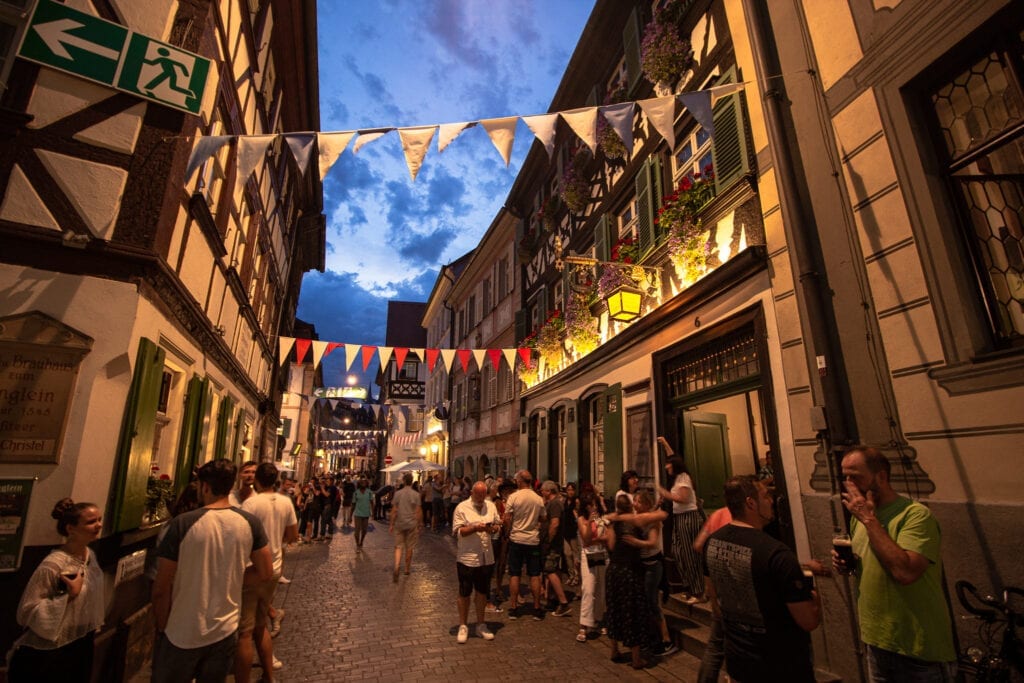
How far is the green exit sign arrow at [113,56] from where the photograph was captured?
4691 millimetres

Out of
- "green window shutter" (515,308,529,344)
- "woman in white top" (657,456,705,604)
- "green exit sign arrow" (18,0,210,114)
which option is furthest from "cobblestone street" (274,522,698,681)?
"green window shutter" (515,308,529,344)

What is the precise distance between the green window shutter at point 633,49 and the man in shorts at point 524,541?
7664 mm

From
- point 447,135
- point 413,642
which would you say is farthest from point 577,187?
point 413,642

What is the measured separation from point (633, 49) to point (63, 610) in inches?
446

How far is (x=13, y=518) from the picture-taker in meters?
4.06

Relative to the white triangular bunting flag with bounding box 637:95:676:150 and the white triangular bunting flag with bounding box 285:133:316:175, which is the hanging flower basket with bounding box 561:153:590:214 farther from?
the white triangular bunting flag with bounding box 285:133:316:175

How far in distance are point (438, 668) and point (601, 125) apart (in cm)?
999

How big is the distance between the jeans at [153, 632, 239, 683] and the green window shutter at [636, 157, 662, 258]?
25.6 feet

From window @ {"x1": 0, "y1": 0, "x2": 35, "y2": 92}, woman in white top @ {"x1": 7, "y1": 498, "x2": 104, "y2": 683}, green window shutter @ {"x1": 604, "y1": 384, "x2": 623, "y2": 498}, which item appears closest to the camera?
woman in white top @ {"x1": 7, "y1": 498, "x2": 104, "y2": 683}

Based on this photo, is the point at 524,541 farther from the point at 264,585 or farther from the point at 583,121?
the point at 583,121

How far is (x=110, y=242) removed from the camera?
4793 mm

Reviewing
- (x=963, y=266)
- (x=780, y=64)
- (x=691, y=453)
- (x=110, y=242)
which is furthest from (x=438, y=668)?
(x=780, y=64)

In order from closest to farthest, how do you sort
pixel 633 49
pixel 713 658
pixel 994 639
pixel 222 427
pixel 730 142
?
pixel 994 639 < pixel 713 658 < pixel 730 142 < pixel 222 427 < pixel 633 49

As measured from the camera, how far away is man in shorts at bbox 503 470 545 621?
22.7ft
